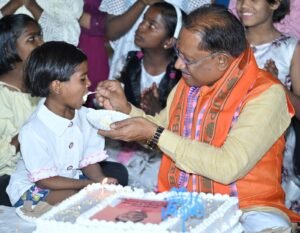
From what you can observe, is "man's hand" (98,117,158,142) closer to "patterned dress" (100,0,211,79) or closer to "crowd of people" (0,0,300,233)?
"crowd of people" (0,0,300,233)

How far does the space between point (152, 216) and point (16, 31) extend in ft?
6.80

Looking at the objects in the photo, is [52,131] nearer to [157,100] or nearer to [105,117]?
[105,117]

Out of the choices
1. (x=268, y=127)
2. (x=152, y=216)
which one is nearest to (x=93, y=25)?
(x=268, y=127)

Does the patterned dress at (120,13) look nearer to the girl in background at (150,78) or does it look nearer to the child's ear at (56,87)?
the girl in background at (150,78)

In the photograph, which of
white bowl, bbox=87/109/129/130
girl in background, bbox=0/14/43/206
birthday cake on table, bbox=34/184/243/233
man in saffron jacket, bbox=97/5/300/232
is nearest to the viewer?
birthday cake on table, bbox=34/184/243/233

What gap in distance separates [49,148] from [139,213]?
115 centimetres

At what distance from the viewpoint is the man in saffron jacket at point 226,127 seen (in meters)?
2.91

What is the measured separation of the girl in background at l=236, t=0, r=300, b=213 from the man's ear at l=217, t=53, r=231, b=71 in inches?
39.4

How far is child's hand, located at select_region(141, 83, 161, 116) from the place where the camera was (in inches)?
167

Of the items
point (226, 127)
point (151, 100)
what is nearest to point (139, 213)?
point (226, 127)

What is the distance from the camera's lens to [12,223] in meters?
2.88

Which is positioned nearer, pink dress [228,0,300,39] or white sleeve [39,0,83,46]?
pink dress [228,0,300,39]

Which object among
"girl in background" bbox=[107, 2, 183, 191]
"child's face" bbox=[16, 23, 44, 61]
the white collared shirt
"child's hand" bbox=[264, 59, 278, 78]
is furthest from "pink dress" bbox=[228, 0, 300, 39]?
the white collared shirt

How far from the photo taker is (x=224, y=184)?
2996mm
